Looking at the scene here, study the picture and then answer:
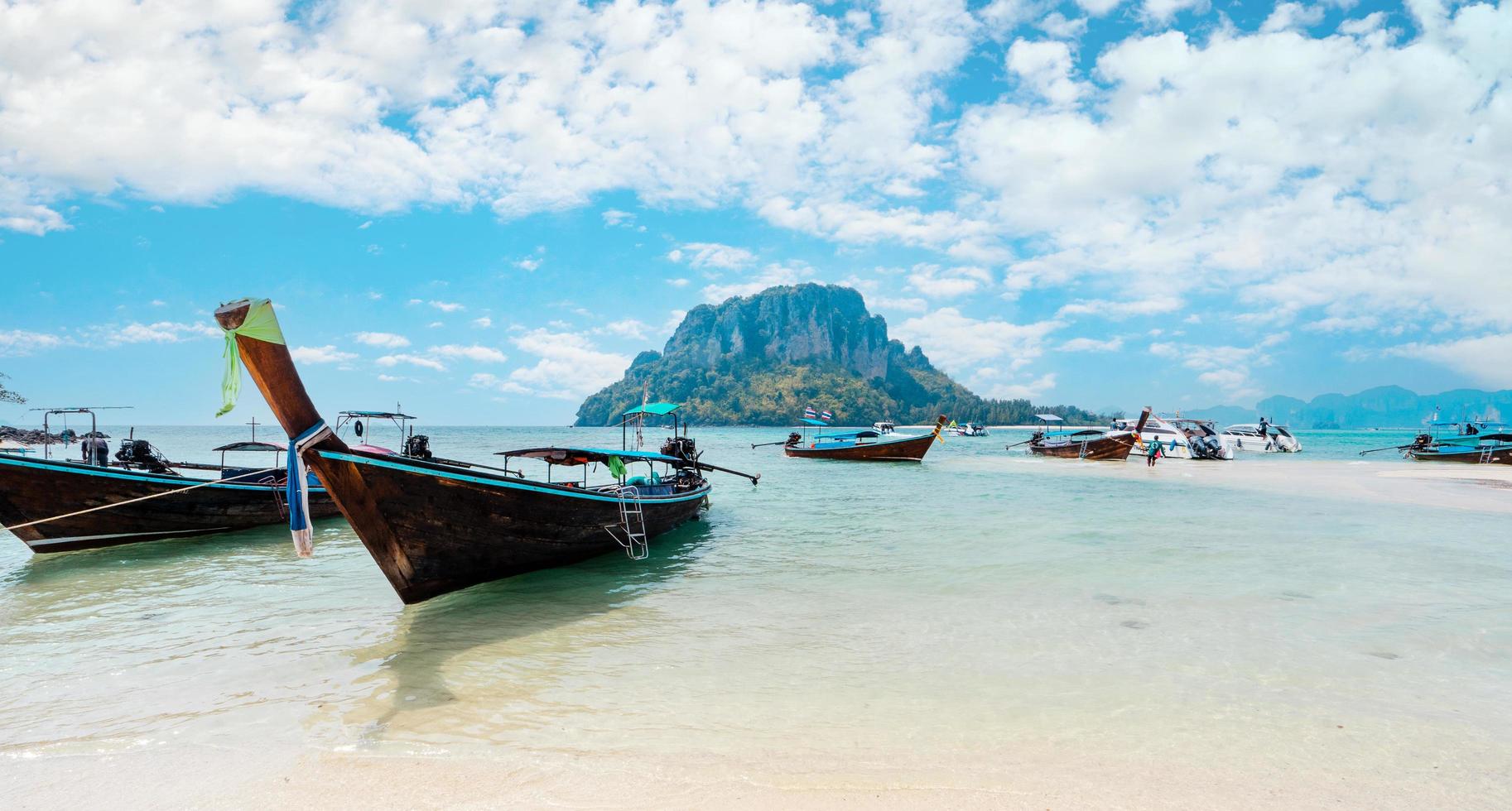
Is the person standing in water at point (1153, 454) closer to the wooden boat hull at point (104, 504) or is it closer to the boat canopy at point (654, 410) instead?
the boat canopy at point (654, 410)

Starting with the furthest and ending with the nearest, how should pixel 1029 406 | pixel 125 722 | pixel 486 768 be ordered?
1. pixel 1029 406
2. pixel 125 722
3. pixel 486 768

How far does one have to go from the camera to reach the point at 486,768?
500 centimetres

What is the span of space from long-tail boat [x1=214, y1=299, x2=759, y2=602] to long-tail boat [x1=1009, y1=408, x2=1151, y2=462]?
4205cm

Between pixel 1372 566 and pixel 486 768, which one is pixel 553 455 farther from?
pixel 1372 566

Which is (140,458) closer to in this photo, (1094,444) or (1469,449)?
(1094,444)

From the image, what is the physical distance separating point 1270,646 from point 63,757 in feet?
37.0

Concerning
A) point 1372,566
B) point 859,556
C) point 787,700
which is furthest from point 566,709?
point 1372,566

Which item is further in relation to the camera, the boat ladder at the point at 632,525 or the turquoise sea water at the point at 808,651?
the boat ladder at the point at 632,525

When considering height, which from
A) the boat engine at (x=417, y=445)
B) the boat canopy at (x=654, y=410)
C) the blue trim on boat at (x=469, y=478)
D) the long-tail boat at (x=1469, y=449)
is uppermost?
the boat canopy at (x=654, y=410)

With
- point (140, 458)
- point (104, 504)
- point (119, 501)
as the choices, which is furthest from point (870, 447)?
point (104, 504)

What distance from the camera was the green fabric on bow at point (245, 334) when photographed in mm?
6414

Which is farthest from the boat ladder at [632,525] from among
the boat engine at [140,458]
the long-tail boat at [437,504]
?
the boat engine at [140,458]

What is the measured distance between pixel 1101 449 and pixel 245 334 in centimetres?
5042

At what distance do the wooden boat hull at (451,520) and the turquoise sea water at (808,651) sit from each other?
463mm
